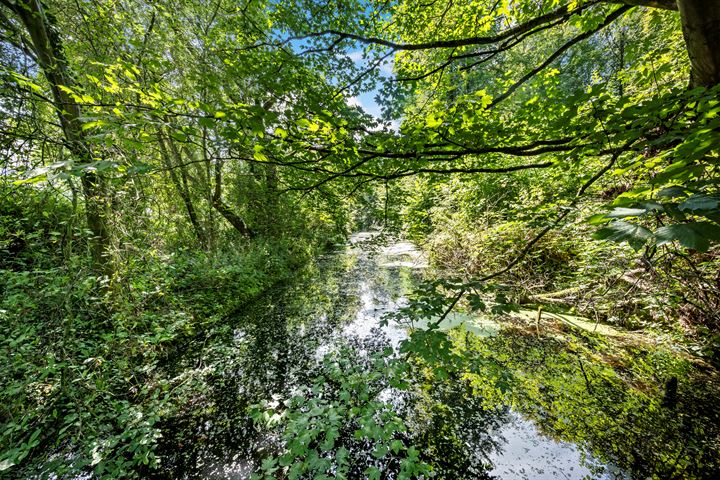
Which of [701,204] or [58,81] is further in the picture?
[58,81]

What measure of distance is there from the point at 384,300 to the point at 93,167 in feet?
18.3

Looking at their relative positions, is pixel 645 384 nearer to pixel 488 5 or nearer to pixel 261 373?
pixel 261 373

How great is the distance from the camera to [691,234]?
64 cm

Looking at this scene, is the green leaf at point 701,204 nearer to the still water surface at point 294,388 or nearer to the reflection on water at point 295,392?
the reflection on water at point 295,392

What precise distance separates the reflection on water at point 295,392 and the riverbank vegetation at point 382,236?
0.04m

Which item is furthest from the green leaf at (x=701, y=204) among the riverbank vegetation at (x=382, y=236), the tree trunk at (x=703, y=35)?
the tree trunk at (x=703, y=35)

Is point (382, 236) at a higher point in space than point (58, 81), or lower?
lower

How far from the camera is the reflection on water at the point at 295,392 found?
2264 millimetres

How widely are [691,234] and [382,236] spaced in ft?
9.66

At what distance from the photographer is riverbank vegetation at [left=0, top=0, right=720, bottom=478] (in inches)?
60.9

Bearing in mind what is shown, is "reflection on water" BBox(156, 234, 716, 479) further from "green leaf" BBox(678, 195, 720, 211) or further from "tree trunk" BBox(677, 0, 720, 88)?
"tree trunk" BBox(677, 0, 720, 88)

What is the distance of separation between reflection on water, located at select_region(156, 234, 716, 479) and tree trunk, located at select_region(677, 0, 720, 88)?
101 inches

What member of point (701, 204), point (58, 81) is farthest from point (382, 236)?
point (58, 81)

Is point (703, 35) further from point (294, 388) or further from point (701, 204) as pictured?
point (294, 388)
